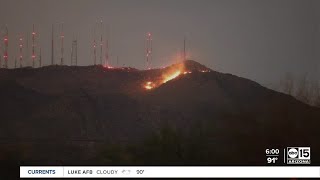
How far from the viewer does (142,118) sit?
86.8 ft

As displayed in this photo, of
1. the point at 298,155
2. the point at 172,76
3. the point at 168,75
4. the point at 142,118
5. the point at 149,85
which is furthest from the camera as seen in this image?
the point at 168,75

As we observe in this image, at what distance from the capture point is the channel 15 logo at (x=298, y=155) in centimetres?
1137

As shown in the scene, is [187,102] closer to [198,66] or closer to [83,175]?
[198,66]

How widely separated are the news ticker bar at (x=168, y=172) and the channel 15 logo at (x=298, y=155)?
0.33m

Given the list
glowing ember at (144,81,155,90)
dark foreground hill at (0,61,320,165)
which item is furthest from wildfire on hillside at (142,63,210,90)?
dark foreground hill at (0,61,320,165)

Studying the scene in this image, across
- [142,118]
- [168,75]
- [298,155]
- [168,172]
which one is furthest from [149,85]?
[168,172]

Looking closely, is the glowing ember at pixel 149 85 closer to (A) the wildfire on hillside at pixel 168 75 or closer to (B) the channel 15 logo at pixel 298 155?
(A) the wildfire on hillside at pixel 168 75

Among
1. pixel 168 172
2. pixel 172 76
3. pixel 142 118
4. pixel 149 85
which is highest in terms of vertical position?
pixel 172 76

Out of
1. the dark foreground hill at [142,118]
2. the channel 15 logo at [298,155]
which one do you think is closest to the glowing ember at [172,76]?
the dark foreground hill at [142,118]

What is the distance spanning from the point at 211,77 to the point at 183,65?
3879mm

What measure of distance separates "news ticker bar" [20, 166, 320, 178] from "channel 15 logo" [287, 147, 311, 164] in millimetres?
328

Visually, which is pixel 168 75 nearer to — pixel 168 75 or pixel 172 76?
pixel 168 75

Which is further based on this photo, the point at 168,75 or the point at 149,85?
the point at 168,75

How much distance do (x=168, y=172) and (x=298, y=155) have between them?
9.30ft
